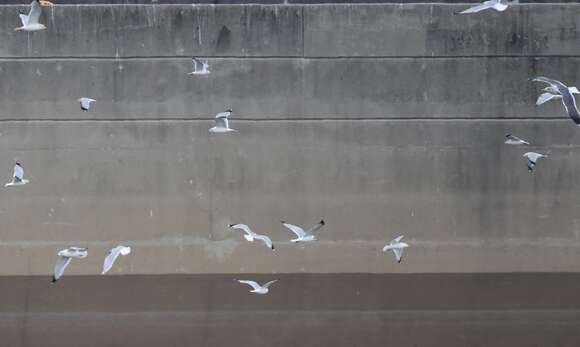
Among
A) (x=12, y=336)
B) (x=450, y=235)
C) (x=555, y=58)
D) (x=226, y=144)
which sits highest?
(x=555, y=58)

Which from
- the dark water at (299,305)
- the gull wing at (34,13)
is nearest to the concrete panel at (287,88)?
the gull wing at (34,13)

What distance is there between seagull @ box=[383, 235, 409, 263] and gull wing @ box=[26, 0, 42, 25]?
5.31m

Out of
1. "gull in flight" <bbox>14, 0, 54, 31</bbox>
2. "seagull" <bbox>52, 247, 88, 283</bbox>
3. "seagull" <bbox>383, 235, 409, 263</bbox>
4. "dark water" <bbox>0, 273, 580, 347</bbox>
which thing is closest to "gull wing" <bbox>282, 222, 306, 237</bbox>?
"dark water" <bbox>0, 273, 580, 347</bbox>

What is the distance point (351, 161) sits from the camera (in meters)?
17.9

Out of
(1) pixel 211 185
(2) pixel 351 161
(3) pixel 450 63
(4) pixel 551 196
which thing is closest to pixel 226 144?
(1) pixel 211 185

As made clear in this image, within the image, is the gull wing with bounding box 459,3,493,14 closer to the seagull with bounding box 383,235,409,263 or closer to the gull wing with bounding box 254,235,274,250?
the seagull with bounding box 383,235,409,263

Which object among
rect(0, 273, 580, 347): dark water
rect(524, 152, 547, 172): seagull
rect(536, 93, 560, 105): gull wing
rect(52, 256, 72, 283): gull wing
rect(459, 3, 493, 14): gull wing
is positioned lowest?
rect(0, 273, 580, 347): dark water

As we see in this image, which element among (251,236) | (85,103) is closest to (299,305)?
(251,236)

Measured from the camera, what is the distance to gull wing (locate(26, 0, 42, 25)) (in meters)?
16.7

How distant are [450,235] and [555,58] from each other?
2701 mm

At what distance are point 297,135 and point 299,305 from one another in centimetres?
223

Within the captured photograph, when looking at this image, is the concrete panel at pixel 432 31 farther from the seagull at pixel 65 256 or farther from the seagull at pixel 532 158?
the seagull at pixel 65 256

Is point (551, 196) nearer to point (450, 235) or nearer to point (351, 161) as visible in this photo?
point (450, 235)

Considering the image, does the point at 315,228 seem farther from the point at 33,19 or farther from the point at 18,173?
the point at 33,19
